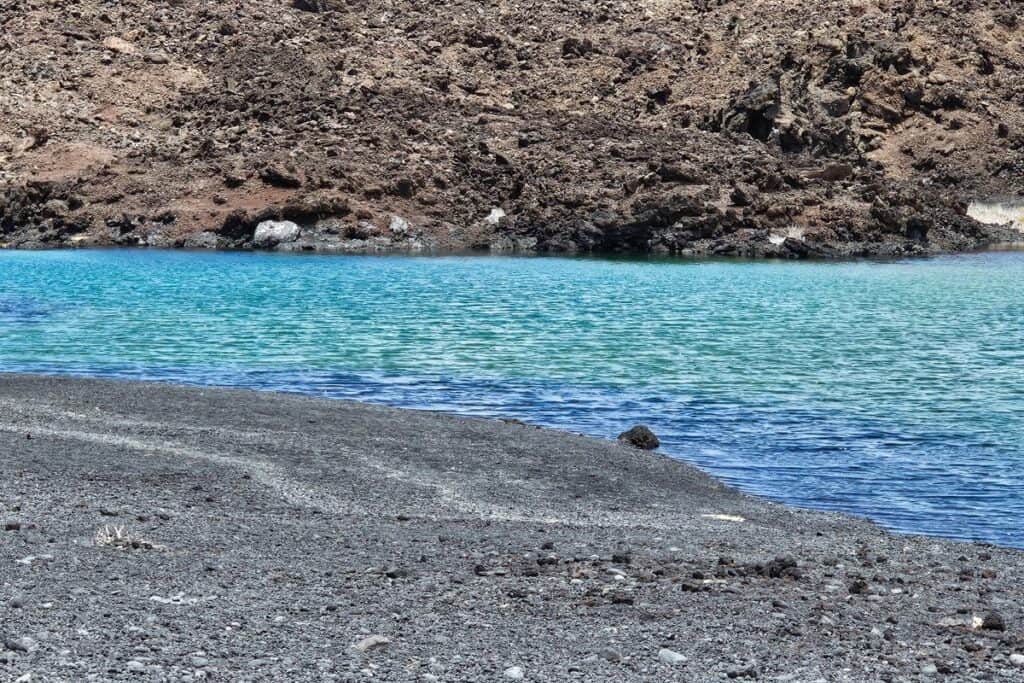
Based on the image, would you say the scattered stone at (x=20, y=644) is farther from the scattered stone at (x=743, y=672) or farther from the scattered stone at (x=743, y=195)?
the scattered stone at (x=743, y=195)

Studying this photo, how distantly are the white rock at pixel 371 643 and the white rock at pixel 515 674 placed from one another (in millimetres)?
886

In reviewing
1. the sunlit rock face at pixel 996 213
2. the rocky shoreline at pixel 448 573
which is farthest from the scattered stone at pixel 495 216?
the rocky shoreline at pixel 448 573

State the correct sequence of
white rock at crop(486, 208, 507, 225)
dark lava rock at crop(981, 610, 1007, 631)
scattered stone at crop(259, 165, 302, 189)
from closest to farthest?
dark lava rock at crop(981, 610, 1007, 631) → scattered stone at crop(259, 165, 302, 189) → white rock at crop(486, 208, 507, 225)

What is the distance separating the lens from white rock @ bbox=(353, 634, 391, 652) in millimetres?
8711

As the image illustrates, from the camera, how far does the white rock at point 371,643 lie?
8.71 meters

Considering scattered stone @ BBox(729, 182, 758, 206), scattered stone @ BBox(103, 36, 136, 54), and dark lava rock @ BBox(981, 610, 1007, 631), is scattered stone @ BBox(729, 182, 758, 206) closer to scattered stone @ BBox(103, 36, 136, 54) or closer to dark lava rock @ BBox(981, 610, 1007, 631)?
scattered stone @ BBox(103, 36, 136, 54)

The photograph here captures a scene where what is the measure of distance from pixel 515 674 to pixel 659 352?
843 inches

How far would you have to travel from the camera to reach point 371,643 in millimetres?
8773

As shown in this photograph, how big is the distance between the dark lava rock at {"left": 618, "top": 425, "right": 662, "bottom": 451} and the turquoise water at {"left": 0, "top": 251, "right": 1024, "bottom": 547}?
0.46m

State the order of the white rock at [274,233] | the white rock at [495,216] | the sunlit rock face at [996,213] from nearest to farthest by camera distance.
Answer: the white rock at [274,233] < the white rock at [495,216] < the sunlit rock face at [996,213]

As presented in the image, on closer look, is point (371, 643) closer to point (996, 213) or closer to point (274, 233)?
point (274, 233)

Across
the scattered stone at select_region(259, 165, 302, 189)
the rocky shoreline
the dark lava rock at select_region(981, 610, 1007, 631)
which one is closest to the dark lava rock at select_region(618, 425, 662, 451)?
the rocky shoreline

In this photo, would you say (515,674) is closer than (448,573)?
Yes

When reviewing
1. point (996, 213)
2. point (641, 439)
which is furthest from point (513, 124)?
point (641, 439)
